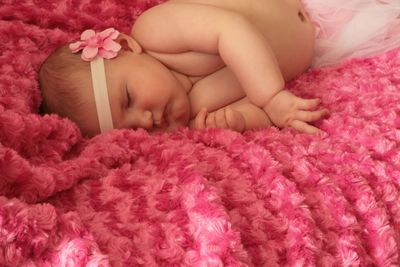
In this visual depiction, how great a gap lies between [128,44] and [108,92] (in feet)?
0.56

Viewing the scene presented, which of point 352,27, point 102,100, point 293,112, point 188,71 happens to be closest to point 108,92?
point 102,100

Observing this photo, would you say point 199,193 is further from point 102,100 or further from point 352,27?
point 352,27

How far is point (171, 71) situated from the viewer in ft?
4.09

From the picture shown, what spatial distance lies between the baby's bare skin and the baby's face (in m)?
0.07

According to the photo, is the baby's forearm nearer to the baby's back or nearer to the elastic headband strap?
the baby's back

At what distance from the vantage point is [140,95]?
111cm

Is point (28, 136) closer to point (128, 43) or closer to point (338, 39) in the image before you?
point (128, 43)

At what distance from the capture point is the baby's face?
3.62 ft

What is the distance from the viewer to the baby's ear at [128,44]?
1.20m

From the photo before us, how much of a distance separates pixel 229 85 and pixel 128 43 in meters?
0.27

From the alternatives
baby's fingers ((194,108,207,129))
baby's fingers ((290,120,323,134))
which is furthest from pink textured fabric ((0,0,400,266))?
baby's fingers ((194,108,207,129))

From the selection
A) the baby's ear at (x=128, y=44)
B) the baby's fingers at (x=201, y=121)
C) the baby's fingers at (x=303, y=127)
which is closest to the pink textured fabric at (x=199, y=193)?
the baby's fingers at (x=303, y=127)

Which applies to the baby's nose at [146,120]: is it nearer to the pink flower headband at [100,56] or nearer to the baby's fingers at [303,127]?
the pink flower headband at [100,56]

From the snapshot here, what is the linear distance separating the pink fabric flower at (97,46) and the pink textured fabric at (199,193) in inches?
5.9
